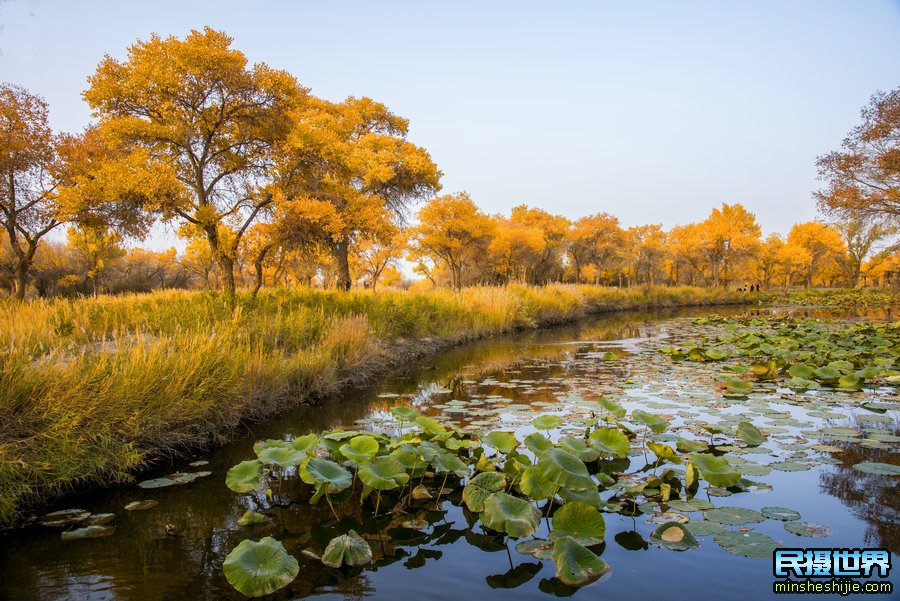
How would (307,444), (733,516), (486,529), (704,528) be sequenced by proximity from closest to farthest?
1. (704,528)
2. (733,516)
3. (486,529)
4. (307,444)

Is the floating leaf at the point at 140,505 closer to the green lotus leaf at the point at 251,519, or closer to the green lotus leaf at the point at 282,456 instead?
the green lotus leaf at the point at 251,519

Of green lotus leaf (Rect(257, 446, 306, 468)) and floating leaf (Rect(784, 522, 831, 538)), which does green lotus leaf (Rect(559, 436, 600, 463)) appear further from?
green lotus leaf (Rect(257, 446, 306, 468))

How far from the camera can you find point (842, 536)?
9.54 ft

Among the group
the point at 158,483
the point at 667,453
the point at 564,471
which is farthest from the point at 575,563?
the point at 158,483

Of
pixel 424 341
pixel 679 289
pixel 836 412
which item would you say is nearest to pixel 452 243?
pixel 424 341

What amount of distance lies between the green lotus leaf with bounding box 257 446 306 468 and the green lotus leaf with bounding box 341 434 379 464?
13.2 inches

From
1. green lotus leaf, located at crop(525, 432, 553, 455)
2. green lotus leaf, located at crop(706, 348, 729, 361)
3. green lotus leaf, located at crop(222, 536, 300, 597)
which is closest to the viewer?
green lotus leaf, located at crop(222, 536, 300, 597)

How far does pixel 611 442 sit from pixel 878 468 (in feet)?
6.69

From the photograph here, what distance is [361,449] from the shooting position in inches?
139

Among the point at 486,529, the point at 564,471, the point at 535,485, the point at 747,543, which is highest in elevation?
the point at 564,471

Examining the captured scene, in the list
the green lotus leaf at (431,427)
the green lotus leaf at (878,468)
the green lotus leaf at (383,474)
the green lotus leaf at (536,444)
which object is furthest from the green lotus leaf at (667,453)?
the green lotus leaf at (383,474)

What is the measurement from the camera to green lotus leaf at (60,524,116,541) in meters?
3.14

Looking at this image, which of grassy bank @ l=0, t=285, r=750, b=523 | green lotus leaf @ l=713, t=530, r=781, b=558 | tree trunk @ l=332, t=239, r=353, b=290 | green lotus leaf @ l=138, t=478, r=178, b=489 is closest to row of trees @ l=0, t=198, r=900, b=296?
tree trunk @ l=332, t=239, r=353, b=290

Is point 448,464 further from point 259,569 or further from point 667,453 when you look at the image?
point 667,453
